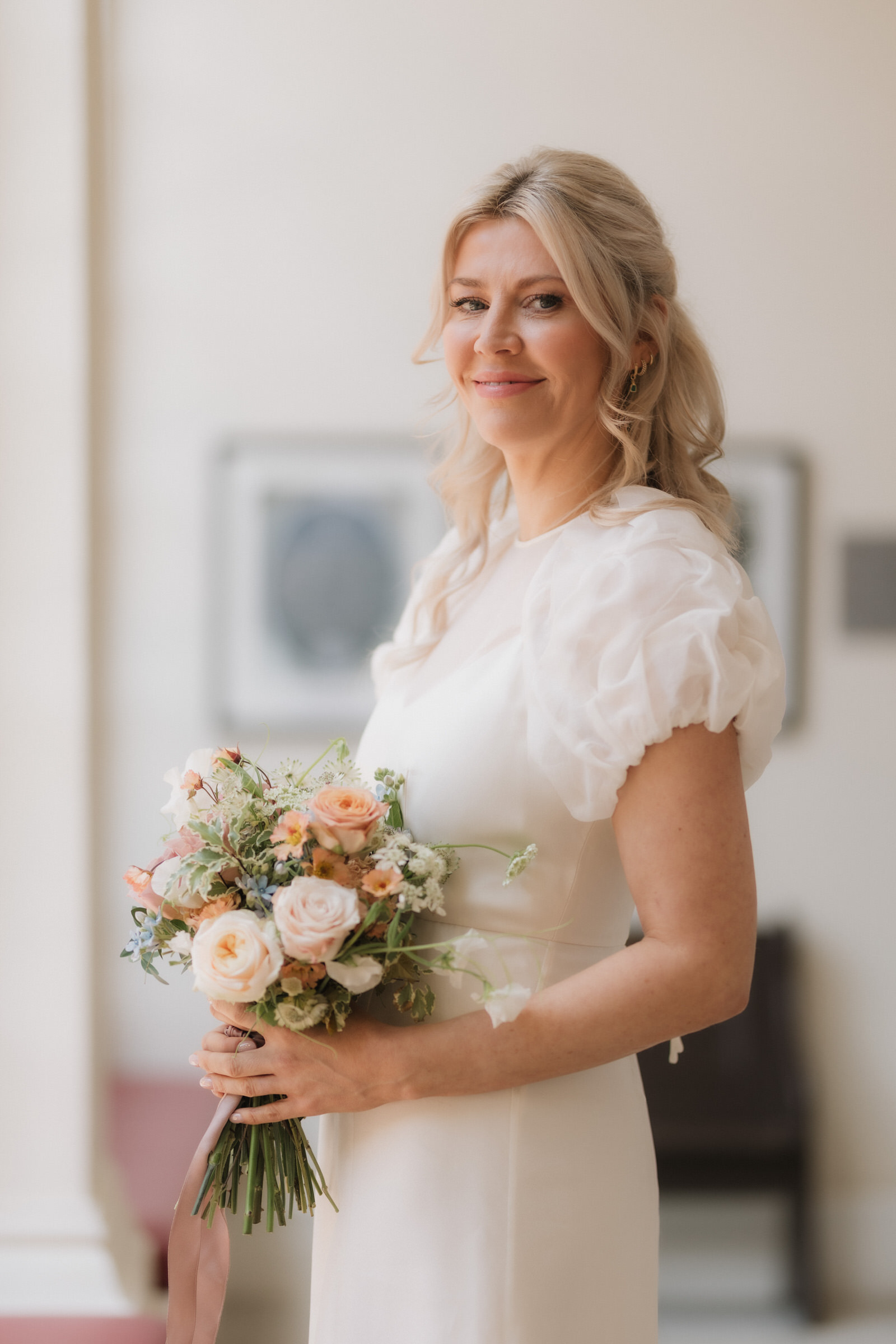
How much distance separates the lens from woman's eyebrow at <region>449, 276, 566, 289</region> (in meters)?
1.24

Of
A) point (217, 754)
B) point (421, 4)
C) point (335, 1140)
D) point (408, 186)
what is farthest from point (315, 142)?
point (335, 1140)

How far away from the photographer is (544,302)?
4.14ft

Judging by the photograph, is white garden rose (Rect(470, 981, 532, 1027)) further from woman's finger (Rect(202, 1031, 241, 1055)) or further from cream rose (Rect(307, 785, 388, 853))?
woman's finger (Rect(202, 1031, 241, 1055))

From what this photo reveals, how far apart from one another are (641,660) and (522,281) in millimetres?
496

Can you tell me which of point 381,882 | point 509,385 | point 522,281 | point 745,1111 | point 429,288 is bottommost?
point 745,1111

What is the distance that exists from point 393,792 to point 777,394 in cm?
185

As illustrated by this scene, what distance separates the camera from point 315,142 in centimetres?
262

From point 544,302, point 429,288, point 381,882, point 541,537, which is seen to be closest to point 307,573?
point 429,288

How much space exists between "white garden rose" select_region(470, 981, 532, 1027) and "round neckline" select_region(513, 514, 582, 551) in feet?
1.73

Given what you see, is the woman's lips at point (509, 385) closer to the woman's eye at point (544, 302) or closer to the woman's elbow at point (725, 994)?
the woman's eye at point (544, 302)

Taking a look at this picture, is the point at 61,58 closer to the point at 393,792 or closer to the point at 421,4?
the point at 421,4

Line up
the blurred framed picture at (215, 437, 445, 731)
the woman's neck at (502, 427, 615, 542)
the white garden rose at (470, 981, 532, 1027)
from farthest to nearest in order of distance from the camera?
the blurred framed picture at (215, 437, 445, 731) < the woman's neck at (502, 427, 615, 542) < the white garden rose at (470, 981, 532, 1027)

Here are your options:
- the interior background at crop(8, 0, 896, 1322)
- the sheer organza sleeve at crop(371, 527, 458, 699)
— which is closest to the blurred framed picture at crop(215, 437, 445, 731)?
the interior background at crop(8, 0, 896, 1322)

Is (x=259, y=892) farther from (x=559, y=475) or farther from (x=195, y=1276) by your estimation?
(x=559, y=475)
